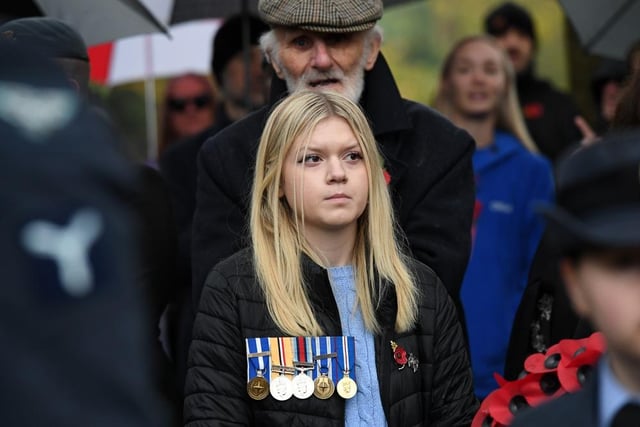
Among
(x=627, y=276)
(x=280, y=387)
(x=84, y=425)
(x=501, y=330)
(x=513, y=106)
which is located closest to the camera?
(x=84, y=425)

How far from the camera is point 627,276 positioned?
8.07 ft

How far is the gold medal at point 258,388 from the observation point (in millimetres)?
4168

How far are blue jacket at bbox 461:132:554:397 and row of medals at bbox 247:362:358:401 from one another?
2.22m

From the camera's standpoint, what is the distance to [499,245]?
22.2ft

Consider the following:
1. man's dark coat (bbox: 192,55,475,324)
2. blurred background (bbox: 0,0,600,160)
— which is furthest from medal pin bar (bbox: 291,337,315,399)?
blurred background (bbox: 0,0,600,160)

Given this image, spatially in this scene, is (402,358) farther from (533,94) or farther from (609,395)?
(533,94)

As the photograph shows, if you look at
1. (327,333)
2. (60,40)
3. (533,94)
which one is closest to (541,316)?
(327,333)

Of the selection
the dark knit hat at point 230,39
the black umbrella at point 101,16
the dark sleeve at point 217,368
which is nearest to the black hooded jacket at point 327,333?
the dark sleeve at point 217,368

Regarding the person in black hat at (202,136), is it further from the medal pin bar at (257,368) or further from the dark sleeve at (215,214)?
the medal pin bar at (257,368)

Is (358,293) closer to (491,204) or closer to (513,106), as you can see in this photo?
(491,204)

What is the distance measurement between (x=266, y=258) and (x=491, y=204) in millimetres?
2690

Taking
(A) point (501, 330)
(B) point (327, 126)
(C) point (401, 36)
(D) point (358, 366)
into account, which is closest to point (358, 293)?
(D) point (358, 366)

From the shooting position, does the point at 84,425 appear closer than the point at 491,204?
Yes

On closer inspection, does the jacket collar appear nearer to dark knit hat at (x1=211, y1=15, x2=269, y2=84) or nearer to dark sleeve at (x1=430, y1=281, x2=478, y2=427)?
dark sleeve at (x1=430, y1=281, x2=478, y2=427)
